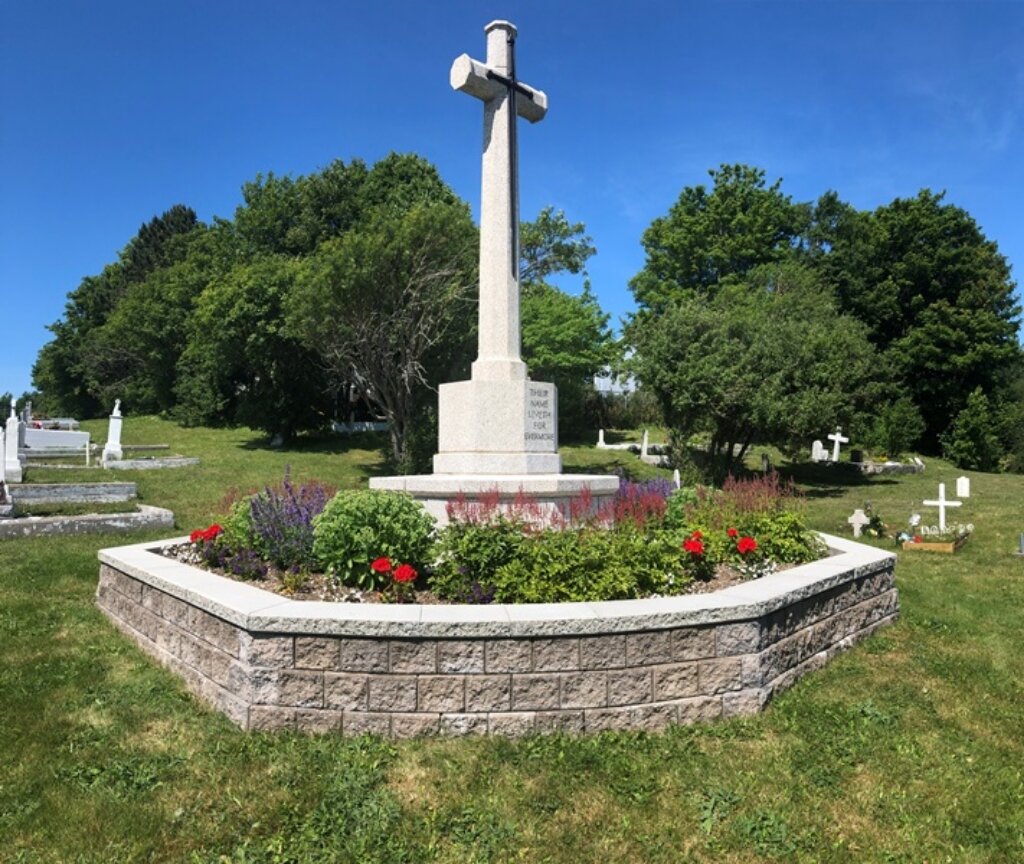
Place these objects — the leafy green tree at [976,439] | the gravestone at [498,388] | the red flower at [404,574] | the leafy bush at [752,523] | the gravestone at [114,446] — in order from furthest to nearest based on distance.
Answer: the leafy green tree at [976,439] → the gravestone at [114,446] → the gravestone at [498,388] → the leafy bush at [752,523] → the red flower at [404,574]

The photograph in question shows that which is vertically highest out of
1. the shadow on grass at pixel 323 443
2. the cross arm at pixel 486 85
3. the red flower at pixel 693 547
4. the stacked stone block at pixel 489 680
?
the cross arm at pixel 486 85

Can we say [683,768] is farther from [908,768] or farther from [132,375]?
[132,375]

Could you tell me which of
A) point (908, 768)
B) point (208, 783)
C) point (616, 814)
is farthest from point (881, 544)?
point (208, 783)

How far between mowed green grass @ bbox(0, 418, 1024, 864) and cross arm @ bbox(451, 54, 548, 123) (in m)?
6.79

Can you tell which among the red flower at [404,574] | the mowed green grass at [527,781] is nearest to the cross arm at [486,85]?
the red flower at [404,574]

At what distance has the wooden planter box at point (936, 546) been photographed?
428 inches

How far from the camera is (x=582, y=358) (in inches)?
1204

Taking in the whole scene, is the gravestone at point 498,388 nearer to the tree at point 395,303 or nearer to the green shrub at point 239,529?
the green shrub at point 239,529

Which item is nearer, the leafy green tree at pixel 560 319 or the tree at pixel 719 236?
the leafy green tree at pixel 560 319

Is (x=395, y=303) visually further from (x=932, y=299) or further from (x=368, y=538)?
(x=932, y=299)

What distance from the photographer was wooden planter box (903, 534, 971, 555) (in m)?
10.9

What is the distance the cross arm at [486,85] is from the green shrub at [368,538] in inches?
210

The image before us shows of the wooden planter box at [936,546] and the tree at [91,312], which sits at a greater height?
the tree at [91,312]

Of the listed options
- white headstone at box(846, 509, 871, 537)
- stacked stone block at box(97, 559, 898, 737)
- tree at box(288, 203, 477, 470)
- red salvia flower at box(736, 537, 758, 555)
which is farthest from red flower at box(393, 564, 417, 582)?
tree at box(288, 203, 477, 470)
